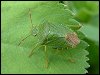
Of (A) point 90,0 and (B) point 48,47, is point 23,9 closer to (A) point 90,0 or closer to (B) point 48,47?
(B) point 48,47

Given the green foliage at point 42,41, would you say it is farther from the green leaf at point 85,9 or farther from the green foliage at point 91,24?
the green leaf at point 85,9

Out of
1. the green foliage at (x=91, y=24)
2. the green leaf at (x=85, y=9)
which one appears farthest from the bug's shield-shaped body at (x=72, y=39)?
the green leaf at (x=85, y=9)

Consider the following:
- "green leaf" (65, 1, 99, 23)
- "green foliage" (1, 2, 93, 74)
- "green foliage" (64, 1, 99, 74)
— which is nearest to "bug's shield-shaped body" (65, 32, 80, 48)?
"green foliage" (1, 2, 93, 74)

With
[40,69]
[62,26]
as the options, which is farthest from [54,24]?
[40,69]

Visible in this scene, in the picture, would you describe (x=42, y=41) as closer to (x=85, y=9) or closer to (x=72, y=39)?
(x=72, y=39)

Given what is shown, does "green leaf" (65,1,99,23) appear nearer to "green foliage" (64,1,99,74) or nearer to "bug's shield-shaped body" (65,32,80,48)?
"green foliage" (64,1,99,74)
